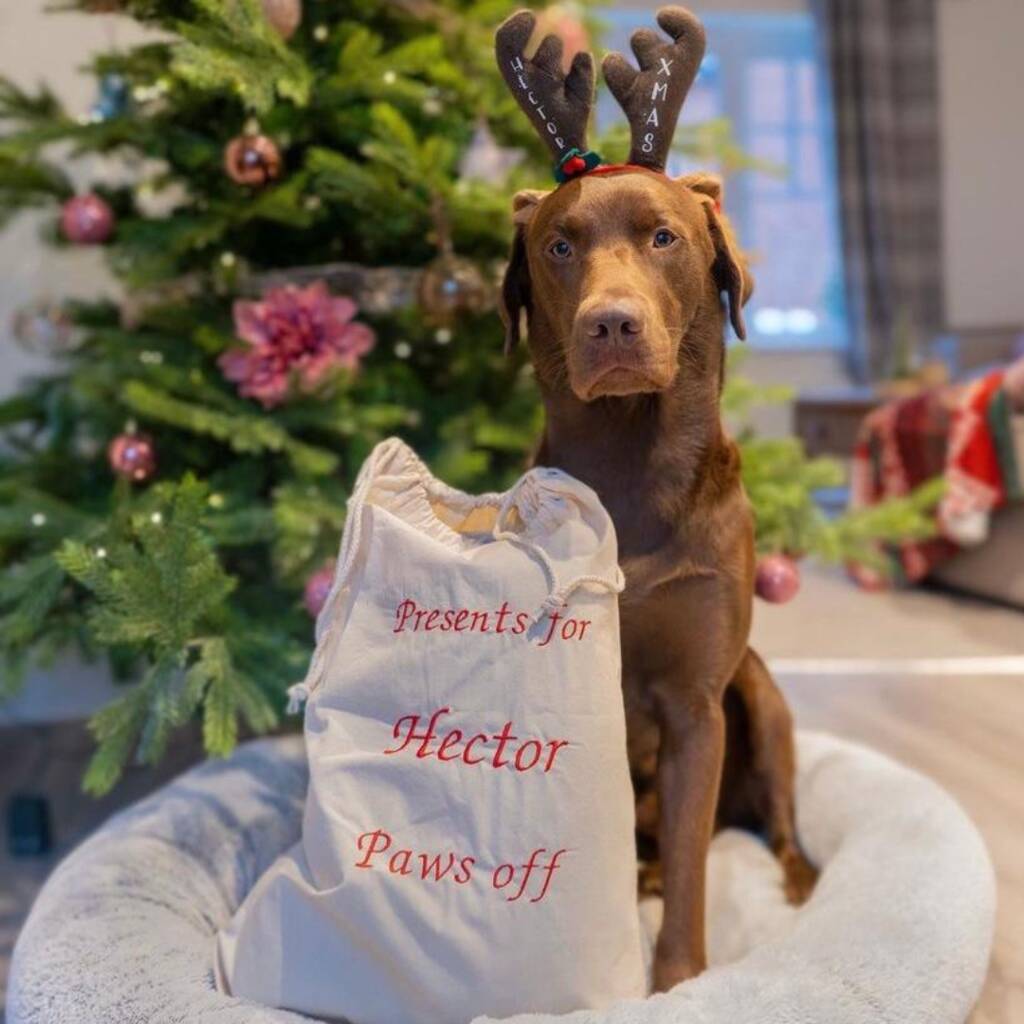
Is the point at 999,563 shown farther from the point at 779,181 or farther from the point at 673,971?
the point at 779,181

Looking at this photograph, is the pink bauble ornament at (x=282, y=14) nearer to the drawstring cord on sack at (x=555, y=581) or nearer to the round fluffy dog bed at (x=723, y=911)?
the drawstring cord on sack at (x=555, y=581)

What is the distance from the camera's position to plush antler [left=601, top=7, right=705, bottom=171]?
921 millimetres

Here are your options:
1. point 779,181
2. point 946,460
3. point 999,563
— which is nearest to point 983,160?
point 779,181

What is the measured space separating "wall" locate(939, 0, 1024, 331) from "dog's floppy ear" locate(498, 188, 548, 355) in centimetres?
502

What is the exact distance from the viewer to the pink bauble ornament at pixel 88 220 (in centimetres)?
146

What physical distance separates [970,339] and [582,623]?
4868mm

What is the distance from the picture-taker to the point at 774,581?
1291 millimetres

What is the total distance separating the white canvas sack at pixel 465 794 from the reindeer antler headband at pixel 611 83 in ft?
0.97

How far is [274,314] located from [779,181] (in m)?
4.66

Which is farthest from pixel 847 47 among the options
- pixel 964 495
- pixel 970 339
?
pixel 964 495

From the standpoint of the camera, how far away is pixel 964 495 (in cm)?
290

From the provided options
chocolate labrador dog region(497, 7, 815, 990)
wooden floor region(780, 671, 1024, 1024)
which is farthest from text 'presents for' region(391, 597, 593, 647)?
wooden floor region(780, 671, 1024, 1024)

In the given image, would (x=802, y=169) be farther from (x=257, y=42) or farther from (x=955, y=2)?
(x=257, y=42)

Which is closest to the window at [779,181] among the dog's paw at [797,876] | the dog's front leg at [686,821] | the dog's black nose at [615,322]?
the dog's paw at [797,876]
